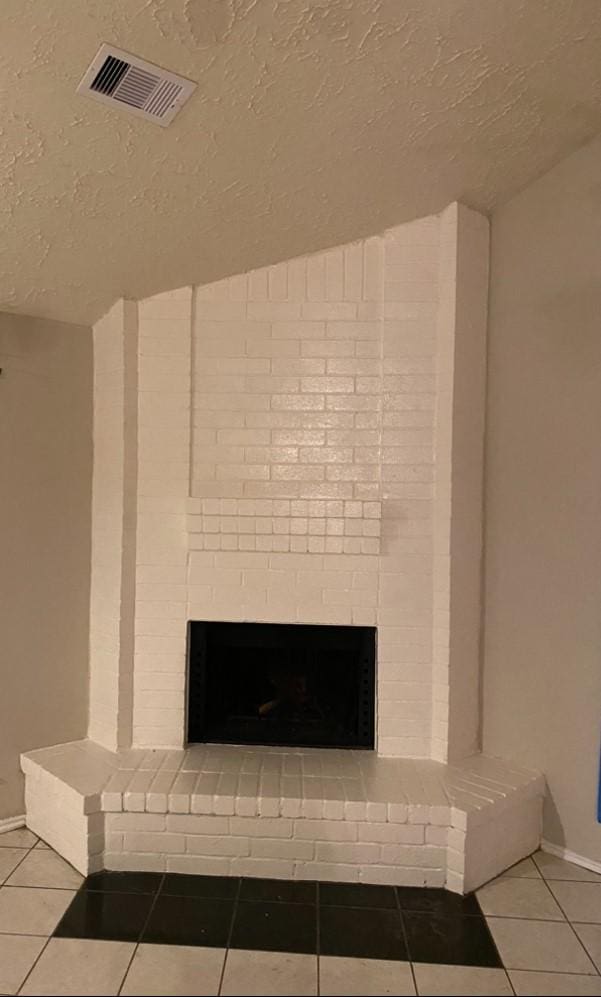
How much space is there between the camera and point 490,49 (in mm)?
1905

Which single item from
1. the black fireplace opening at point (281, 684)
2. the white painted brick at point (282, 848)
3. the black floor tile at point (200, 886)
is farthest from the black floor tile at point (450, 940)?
the black fireplace opening at point (281, 684)

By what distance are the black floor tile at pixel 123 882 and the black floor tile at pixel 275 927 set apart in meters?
0.35

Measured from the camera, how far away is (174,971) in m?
1.86

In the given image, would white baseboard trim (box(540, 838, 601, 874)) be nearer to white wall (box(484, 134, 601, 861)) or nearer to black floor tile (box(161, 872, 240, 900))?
white wall (box(484, 134, 601, 861))

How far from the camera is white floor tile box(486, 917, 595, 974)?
1.90 m

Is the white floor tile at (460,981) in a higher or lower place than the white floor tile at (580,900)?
lower

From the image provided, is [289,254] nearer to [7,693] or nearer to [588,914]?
[7,693]

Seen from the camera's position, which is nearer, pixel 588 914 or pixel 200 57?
pixel 200 57

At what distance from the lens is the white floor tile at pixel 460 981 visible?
1.80 m

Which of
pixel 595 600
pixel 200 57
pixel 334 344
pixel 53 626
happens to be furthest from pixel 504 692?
pixel 200 57

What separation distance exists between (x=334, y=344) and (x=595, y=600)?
1497 mm

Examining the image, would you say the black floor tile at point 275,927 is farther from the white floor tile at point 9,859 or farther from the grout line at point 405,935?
the white floor tile at point 9,859

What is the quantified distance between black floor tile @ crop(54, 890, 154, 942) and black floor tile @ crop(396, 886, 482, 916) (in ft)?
2.93

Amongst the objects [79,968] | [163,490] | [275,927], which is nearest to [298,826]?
[275,927]
